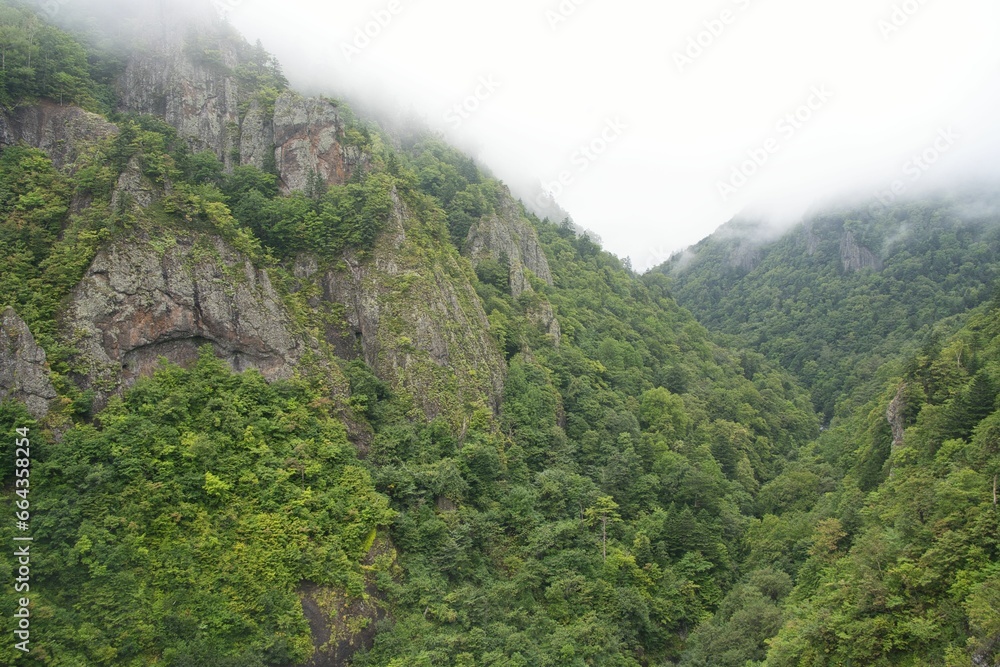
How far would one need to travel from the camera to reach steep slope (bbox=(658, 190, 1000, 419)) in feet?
334

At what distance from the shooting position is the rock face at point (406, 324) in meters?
39.8

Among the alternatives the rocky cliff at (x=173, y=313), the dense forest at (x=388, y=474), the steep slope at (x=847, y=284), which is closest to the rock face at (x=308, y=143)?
the dense forest at (x=388, y=474)

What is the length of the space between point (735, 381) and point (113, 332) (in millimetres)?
68726

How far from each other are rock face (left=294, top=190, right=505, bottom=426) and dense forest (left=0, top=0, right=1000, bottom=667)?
0.24m

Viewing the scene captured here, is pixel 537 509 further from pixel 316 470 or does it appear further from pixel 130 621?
pixel 130 621

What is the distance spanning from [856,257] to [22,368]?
155177 millimetres

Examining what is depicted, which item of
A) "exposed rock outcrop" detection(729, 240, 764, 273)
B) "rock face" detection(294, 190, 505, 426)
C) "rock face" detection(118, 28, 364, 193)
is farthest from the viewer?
"exposed rock outcrop" detection(729, 240, 764, 273)

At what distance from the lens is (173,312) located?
32438mm

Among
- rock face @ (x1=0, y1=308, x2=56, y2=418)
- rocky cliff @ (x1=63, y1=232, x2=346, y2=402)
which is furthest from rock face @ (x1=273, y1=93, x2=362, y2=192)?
rock face @ (x1=0, y1=308, x2=56, y2=418)

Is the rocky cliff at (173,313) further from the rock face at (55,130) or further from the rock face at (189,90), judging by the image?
the rock face at (189,90)

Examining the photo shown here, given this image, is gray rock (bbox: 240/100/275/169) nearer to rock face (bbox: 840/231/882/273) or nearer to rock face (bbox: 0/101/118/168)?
rock face (bbox: 0/101/118/168)

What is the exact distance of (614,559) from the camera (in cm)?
3794

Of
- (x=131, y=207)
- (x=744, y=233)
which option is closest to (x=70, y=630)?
(x=131, y=207)

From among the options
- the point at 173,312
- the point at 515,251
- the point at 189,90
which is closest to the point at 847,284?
the point at 515,251
